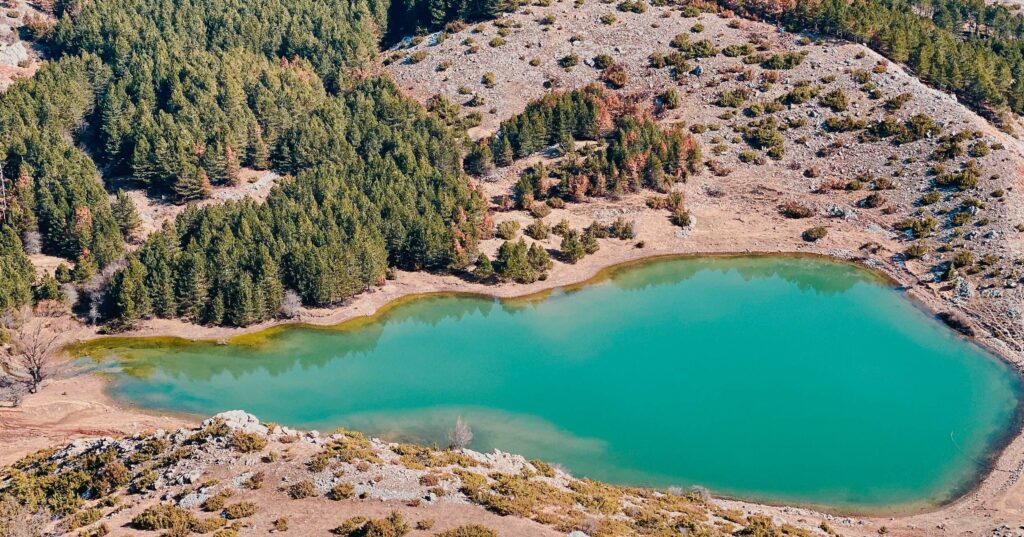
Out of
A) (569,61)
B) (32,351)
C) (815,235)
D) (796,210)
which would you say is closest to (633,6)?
(569,61)

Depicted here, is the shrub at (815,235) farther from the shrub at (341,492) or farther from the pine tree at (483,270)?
the shrub at (341,492)

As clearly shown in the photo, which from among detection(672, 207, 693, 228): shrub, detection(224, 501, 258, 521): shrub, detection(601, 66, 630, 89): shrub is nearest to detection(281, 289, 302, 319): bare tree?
detection(224, 501, 258, 521): shrub

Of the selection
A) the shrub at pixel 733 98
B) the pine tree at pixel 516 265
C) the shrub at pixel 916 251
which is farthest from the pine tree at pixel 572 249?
the shrub at pixel 733 98

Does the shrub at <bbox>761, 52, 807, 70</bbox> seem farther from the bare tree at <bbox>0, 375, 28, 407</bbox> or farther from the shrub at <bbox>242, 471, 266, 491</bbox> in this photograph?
the bare tree at <bbox>0, 375, 28, 407</bbox>

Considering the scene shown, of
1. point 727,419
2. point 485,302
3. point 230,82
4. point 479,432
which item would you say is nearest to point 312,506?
point 479,432

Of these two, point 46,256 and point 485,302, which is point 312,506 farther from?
point 46,256

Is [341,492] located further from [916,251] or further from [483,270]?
[916,251]
